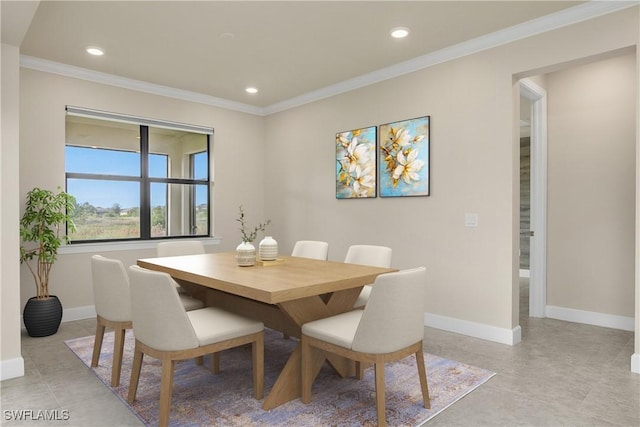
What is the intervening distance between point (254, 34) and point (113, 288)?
7.52 feet

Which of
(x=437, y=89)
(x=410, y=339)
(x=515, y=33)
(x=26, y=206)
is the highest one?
(x=515, y=33)

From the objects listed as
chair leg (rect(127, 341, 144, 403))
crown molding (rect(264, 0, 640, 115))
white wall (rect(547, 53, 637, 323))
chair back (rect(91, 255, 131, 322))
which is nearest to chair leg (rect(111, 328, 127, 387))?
chair back (rect(91, 255, 131, 322))

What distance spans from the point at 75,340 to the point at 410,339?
120 inches

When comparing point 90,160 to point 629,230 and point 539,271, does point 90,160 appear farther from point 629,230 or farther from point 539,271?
point 629,230

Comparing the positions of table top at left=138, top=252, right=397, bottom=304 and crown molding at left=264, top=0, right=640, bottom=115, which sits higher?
crown molding at left=264, top=0, right=640, bottom=115

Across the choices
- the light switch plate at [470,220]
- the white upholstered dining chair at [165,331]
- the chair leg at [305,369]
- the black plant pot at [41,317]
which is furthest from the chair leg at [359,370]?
the black plant pot at [41,317]

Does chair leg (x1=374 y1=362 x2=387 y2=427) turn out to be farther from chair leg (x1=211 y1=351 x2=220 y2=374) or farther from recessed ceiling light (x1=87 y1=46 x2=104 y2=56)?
recessed ceiling light (x1=87 y1=46 x2=104 y2=56)

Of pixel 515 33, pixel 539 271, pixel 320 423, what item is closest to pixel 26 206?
pixel 320 423

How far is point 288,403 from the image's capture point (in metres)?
2.37

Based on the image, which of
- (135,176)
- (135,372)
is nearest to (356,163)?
(135,176)

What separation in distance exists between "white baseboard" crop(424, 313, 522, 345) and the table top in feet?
4.90

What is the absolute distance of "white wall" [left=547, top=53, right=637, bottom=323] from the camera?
3.88 m

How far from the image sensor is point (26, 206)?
3.90 meters

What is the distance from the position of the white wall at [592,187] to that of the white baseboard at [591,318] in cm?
4
